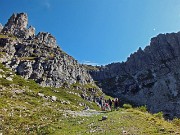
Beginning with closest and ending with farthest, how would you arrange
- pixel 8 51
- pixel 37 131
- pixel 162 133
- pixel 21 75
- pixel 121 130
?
pixel 162 133
pixel 121 130
pixel 37 131
pixel 21 75
pixel 8 51

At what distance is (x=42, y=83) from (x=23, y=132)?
136m

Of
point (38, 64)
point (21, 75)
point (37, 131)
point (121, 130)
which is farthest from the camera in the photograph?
point (38, 64)

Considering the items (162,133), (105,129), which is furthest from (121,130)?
(162,133)

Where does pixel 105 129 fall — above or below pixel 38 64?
below

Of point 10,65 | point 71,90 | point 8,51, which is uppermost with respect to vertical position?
point 8,51

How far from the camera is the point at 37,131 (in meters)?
29.8

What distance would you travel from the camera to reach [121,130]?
26.3 metres

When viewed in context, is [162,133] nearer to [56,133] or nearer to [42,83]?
[56,133]

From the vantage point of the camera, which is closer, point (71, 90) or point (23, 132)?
point (23, 132)

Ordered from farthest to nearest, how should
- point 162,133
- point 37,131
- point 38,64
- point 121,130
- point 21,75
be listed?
point 38,64 < point 21,75 < point 37,131 < point 121,130 < point 162,133

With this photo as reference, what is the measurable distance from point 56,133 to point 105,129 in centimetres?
502

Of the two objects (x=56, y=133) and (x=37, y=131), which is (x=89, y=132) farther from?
(x=37, y=131)

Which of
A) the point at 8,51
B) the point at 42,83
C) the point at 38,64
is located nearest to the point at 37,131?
the point at 42,83

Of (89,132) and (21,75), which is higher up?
(21,75)
